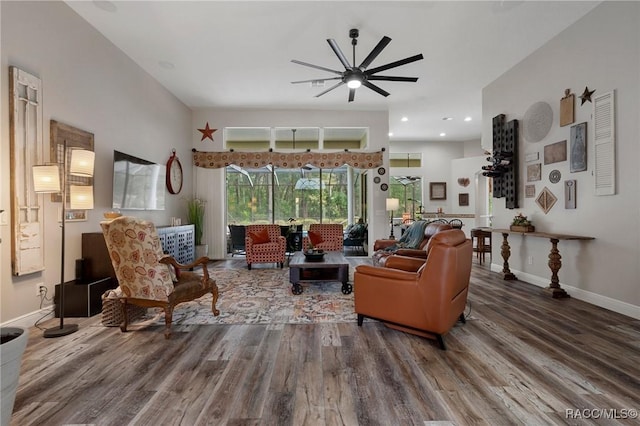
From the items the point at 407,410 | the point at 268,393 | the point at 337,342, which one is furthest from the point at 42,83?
the point at 407,410

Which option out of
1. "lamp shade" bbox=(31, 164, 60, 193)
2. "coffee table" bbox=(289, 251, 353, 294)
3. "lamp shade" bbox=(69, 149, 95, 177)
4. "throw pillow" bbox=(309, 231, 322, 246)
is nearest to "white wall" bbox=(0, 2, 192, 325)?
"lamp shade" bbox=(31, 164, 60, 193)

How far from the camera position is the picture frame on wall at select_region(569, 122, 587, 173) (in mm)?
3725

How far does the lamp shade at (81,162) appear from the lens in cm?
295

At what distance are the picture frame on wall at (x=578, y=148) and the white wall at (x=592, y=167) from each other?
0.06 metres

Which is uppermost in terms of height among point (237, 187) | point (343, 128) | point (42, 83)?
point (343, 128)

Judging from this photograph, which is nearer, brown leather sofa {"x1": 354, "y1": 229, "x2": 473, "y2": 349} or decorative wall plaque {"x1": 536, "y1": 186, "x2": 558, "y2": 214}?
brown leather sofa {"x1": 354, "y1": 229, "x2": 473, "y2": 349}

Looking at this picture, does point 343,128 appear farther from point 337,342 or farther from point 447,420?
point 447,420

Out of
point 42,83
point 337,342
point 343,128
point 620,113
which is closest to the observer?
point 337,342

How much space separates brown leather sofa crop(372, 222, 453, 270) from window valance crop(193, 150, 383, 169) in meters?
2.45

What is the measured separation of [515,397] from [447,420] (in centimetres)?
55

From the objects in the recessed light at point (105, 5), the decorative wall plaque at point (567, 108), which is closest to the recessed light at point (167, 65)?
the recessed light at point (105, 5)

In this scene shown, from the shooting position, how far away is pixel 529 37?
13.7ft

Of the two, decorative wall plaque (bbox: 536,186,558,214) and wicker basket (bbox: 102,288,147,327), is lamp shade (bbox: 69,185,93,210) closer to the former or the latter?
wicker basket (bbox: 102,288,147,327)

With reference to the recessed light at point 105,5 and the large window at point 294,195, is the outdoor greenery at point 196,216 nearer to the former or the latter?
the large window at point 294,195
